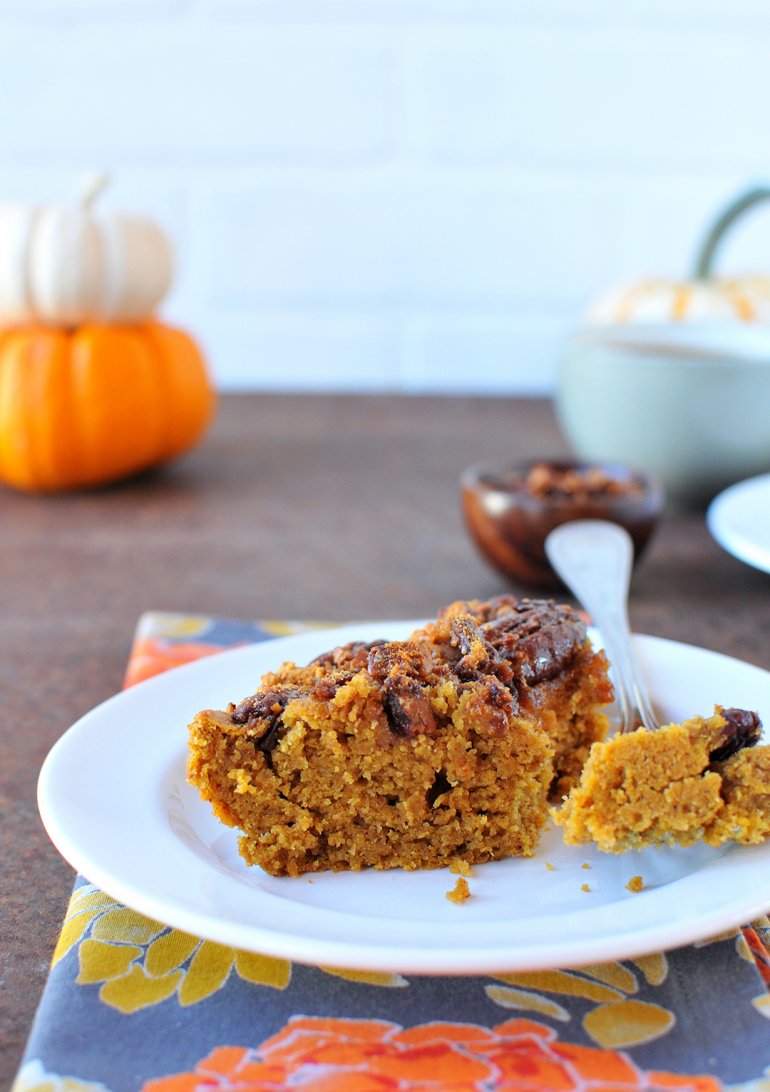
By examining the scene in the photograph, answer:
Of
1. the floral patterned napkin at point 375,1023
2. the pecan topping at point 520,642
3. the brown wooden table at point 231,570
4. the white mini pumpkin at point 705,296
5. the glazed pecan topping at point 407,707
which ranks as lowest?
the brown wooden table at point 231,570

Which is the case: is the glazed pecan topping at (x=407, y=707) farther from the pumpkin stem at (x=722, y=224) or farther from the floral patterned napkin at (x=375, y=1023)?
the pumpkin stem at (x=722, y=224)

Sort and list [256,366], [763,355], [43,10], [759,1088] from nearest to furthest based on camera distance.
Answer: [759,1088]
[763,355]
[43,10]
[256,366]

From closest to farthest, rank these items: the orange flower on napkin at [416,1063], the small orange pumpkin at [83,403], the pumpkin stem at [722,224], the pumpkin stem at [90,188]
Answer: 1. the orange flower on napkin at [416,1063]
2. the small orange pumpkin at [83,403]
3. the pumpkin stem at [90,188]
4. the pumpkin stem at [722,224]

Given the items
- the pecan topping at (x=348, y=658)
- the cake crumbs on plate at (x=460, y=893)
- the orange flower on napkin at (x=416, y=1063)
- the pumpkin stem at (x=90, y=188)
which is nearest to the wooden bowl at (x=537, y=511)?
the pecan topping at (x=348, y=658)

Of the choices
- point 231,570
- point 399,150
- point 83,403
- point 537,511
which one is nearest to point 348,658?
point 537,511

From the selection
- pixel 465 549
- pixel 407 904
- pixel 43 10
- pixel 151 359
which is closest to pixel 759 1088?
pixel 407 904

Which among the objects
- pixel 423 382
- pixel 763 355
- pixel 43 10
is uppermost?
pixel 43 10

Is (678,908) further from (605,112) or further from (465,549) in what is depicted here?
(605,112)

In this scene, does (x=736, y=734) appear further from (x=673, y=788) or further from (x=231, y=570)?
(x=231, y=570)
